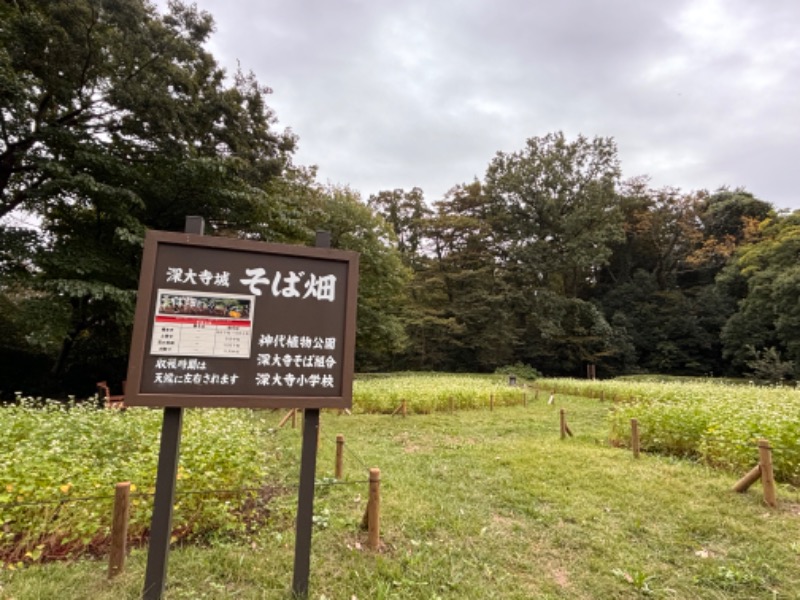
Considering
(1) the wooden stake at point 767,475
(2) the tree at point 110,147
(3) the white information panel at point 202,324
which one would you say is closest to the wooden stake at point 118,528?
(3) the white information panel at point 202,324

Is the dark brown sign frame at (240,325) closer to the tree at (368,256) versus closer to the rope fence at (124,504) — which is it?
the rope fence at (124,504)

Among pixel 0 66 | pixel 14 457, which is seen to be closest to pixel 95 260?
pixel 0 66

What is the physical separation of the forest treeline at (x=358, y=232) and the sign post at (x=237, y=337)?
8.59 m

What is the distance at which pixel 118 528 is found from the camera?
2.83m

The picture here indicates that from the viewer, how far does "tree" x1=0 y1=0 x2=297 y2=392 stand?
31.4 feet

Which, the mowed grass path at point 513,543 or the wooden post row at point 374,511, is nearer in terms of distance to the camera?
the mowed grass path at point 513,543

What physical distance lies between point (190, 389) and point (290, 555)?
5.40 feet

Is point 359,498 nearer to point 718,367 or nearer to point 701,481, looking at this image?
point 701,481

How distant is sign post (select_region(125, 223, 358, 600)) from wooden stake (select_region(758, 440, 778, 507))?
15.4 ft

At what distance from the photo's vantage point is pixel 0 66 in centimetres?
841

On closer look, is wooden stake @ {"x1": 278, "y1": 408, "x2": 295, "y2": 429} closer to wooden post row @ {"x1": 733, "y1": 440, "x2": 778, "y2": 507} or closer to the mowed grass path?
the mowed grass path

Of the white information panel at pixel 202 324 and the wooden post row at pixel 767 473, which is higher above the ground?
the white information panel at pixel 202 324

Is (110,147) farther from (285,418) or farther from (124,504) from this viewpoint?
(124,504)

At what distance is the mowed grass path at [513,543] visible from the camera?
9.32 feet
